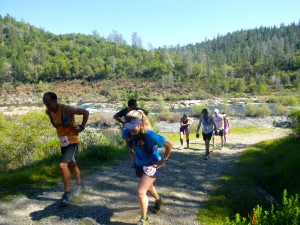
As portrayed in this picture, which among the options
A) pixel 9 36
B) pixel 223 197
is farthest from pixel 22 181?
pixel 9 36

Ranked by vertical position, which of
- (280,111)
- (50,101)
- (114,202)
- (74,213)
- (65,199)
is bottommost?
(280,111)

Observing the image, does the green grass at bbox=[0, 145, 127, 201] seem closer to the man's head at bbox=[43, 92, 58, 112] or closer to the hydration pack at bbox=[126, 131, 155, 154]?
the man's head at bbox=[43, 92, 58, 112]

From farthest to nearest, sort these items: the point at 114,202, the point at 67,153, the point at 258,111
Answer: the point at 258,111 → the point at 114,202 → the point at 67,153

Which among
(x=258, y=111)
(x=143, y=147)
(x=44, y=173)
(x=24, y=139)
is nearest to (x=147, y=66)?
(x=258, y=111)

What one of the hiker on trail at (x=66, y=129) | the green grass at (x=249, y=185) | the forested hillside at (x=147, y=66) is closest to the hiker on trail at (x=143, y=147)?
the hiker on trail at (x=66, y=129)

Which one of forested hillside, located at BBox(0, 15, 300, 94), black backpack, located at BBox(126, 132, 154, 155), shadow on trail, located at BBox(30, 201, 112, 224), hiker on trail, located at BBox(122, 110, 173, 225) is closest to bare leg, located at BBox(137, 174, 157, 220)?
hiker on trail, located at BBox(122, 110, 173, 225)

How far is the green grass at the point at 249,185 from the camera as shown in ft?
20.0

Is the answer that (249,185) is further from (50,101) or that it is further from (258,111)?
(258,111)

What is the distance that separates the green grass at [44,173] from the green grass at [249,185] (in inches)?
146

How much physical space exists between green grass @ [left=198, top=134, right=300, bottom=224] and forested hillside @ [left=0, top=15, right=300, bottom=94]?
107 meters

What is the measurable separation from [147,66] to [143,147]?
15409cm

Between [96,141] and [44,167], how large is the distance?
22.4 feet

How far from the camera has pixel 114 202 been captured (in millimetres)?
6285

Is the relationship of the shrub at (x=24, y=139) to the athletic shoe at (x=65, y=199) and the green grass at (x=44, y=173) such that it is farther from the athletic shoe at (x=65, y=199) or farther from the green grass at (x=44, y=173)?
the athletic shoe at (x=65, y=199)
